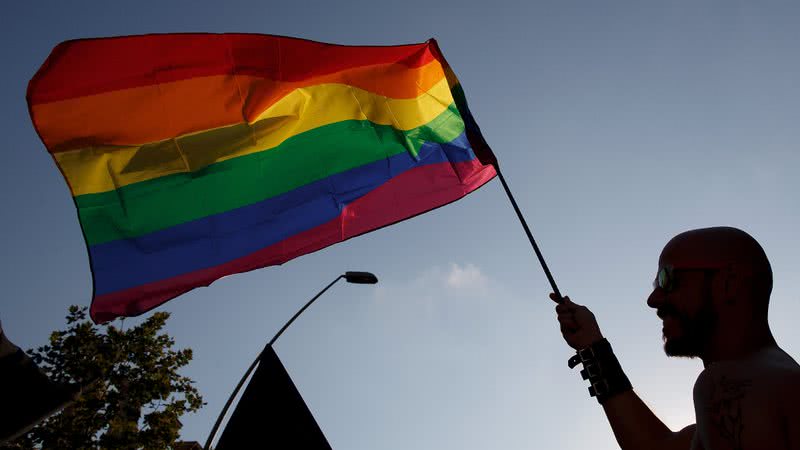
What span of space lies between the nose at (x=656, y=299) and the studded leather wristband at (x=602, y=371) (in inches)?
26.5

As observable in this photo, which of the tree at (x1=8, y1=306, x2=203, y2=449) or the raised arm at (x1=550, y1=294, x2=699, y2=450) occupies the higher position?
the tree at (x1=8, y1=306, x2=203, y2=449)

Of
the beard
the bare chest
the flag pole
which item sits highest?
the flag pole

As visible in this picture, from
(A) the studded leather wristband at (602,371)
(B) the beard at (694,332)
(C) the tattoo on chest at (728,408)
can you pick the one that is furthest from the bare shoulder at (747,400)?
(A) the studded leather wristband at (602,371)

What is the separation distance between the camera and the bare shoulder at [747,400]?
181 cm

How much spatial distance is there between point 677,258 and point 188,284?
172 inches

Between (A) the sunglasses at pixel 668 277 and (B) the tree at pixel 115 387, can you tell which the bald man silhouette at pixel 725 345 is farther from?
(B) the tree at pixel 115 387

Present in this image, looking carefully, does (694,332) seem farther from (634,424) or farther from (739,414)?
(634,424)

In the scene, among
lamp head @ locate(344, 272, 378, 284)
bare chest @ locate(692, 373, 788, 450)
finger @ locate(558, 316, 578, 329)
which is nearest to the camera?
bare chest @ locate(692, 373, 788, 450)

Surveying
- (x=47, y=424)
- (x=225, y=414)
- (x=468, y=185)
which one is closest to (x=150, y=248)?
(x=468, y=185)

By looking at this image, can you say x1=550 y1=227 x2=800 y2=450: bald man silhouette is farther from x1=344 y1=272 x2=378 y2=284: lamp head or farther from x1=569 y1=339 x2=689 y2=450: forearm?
x1=344 y1=272 x2=378 y2=284: lamp head

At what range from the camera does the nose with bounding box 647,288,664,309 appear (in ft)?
7.79

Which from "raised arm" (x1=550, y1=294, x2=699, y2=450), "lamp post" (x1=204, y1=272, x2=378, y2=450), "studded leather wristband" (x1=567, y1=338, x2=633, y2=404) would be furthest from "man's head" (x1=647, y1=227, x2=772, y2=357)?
"lamp post" (x1=204, y1=272, x2=378, y2=450)

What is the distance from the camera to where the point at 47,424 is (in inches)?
772

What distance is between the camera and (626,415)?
9.16 ft
